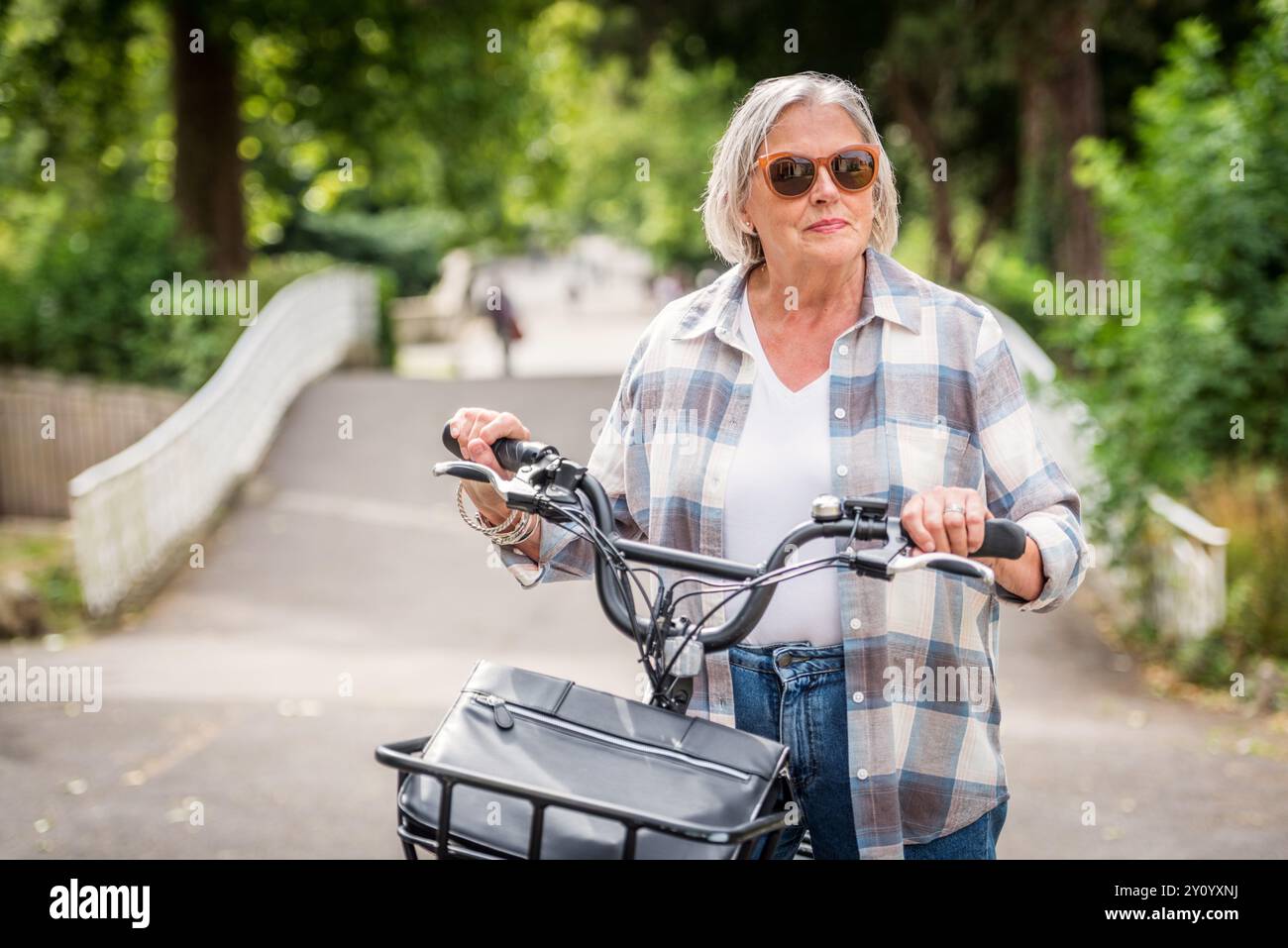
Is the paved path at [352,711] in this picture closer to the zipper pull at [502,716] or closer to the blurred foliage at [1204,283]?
the blurred foliage at [1204,283]

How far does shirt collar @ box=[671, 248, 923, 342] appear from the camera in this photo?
2.28 metres

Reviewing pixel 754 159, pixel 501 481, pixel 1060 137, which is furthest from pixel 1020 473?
pixel 1060 137

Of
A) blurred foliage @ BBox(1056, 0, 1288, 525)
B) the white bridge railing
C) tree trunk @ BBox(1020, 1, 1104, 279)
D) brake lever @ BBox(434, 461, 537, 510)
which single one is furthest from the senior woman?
tree trunk @ BBox(1020, 1, 1104, 279)

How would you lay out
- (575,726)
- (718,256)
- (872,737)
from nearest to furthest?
(575,726)
(872,737)
(718,256)

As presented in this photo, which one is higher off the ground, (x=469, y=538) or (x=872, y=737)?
(x=872, y=737)

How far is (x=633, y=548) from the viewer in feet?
6.70

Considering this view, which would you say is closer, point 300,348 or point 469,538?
point 469,538

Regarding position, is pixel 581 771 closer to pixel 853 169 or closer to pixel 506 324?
pixel 853 169

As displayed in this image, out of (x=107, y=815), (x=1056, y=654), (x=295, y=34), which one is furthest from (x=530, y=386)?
(x=107, y=815)

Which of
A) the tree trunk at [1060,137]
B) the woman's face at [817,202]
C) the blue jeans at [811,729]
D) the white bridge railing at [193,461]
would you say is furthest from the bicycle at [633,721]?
the tree trunk at [1060,137]

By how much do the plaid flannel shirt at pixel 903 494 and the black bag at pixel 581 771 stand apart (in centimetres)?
33

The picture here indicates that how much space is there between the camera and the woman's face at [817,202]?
2.27 metres

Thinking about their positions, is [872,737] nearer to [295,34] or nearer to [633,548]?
[633,548]
